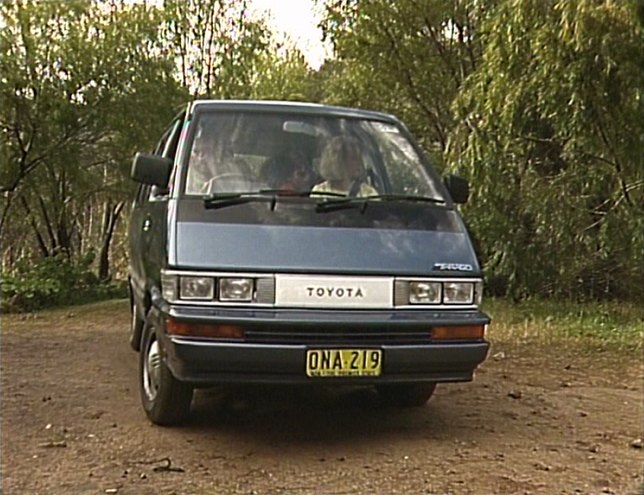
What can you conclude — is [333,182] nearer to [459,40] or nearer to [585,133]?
[585,133]

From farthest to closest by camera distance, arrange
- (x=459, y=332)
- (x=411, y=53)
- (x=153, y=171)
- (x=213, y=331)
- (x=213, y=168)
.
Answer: (x=411, y=53)
(x=153, y=171)
(x=213, y=168)
(x=459, y=332)
(x=213, y=331)

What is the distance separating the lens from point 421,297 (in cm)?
423

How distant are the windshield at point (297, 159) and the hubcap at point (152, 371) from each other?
2.98 ft

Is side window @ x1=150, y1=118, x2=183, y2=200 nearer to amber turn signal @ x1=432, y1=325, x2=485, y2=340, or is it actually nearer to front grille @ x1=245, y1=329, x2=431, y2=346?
front grille @ x1=245, y1=329, x2=431, y2=346

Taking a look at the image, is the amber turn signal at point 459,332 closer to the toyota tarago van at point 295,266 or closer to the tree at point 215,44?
the toyota tarago van at point 295,266

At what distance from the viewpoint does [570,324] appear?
31.1 ft

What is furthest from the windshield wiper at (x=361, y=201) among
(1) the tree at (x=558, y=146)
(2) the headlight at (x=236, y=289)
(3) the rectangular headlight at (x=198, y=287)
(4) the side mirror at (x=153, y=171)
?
(1) the tree at (x=558, y=146)

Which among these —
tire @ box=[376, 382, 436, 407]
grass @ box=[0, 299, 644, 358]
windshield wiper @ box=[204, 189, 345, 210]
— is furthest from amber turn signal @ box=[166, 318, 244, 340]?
grass @ box=[0, 299, 644, 358]

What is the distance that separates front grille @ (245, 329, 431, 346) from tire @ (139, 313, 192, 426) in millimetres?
601

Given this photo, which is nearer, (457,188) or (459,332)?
(459,332)

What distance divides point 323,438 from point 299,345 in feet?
2.36

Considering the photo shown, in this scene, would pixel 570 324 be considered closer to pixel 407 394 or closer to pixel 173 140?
pixel 407 394

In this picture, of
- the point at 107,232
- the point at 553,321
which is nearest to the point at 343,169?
the point at 553,321

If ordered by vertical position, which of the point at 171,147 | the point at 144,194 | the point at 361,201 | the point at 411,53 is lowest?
the point at 144,194
